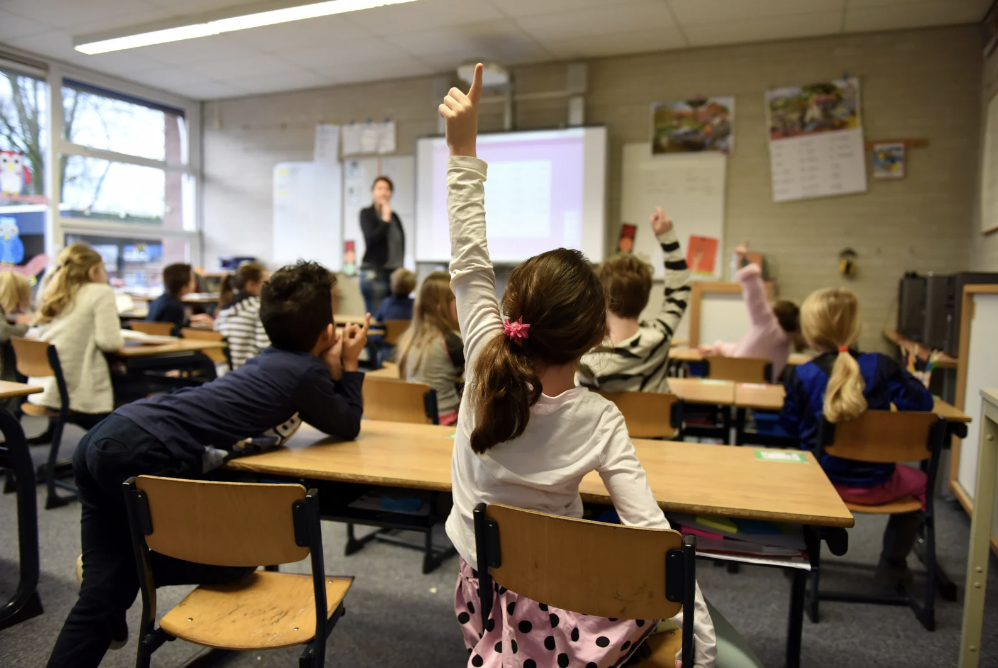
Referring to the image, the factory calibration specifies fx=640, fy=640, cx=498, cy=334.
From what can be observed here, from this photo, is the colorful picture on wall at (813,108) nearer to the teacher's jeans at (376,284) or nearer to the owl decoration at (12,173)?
the teacher's jeans at (376,284)

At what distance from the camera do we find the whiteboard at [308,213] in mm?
6719

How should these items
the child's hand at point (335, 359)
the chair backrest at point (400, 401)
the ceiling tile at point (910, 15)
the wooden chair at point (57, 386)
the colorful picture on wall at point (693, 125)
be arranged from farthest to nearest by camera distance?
the colorful picture on wall at point (693, 125)
the ceiling tile at point (910, 15)
the wooden chair at point (57, 386)
the chair backrest at point (400, 401)
the child's hand at point (335, 359)

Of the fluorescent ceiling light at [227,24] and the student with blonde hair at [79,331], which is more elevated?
the fluorescent ceiling light at [227,24]

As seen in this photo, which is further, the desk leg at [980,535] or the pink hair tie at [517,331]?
the desk leg at [980,535]

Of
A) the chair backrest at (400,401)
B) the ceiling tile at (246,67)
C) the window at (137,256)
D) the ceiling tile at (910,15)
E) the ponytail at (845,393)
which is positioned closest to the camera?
the ponytail at (845,393)

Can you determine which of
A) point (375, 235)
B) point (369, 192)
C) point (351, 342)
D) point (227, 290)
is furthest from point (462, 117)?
point (369, 192)

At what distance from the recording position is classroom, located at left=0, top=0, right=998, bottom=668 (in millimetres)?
1130

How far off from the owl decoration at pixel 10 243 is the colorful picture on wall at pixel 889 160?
24.0 feet

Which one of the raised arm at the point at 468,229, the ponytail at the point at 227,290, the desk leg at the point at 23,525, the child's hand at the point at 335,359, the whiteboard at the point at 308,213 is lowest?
Answer: the desk leg at the point at 23,525

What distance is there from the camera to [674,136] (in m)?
5.34

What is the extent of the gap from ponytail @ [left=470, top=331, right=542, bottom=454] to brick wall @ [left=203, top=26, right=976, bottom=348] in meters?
4.15

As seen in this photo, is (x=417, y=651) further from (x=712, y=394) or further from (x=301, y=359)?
(x=712, y=394)

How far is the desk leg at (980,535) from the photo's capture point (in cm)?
142

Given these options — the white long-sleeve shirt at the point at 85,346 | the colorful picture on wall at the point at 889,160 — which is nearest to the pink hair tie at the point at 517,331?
the white long-sleeve shirt at the point at 85,346
